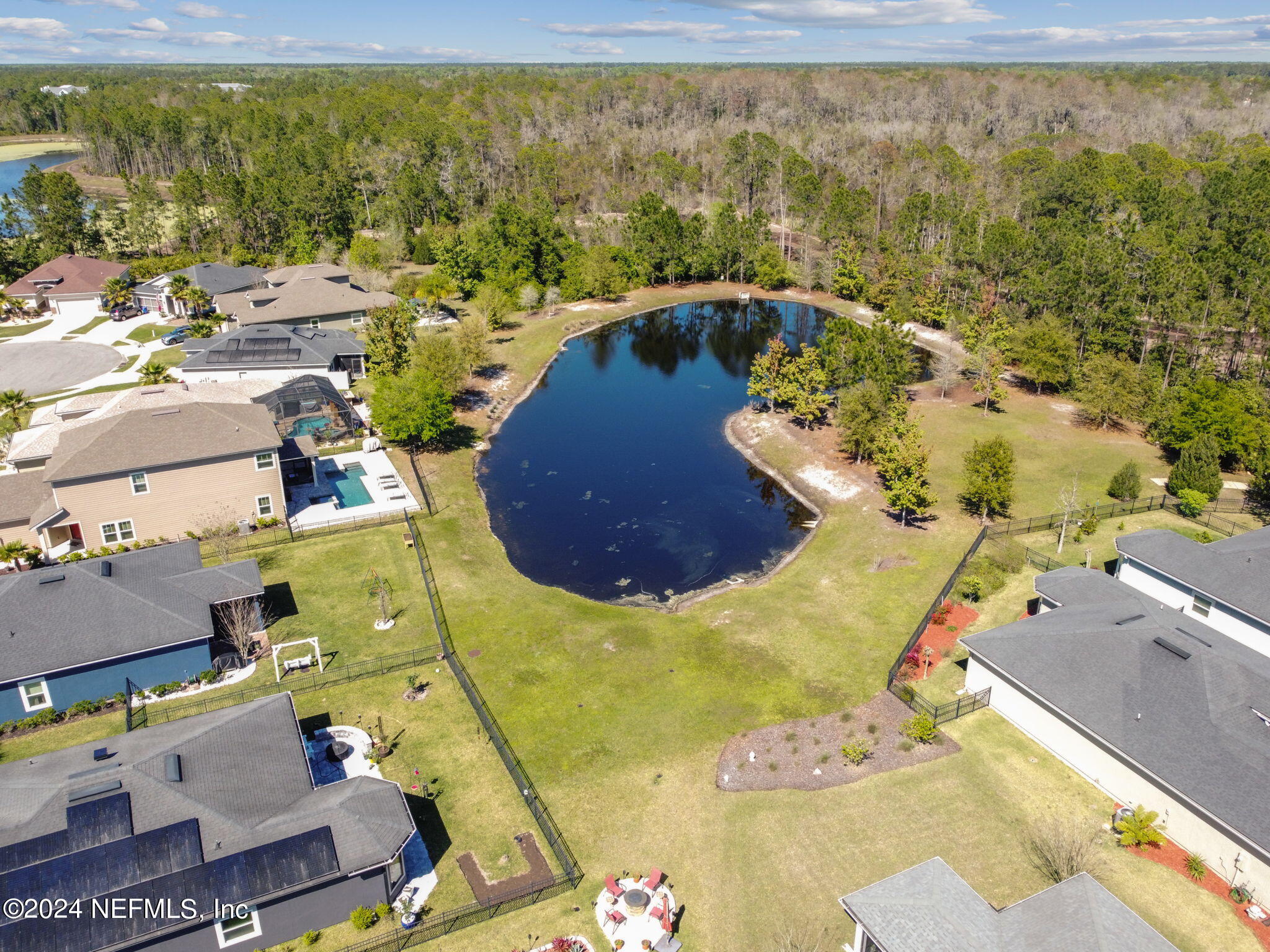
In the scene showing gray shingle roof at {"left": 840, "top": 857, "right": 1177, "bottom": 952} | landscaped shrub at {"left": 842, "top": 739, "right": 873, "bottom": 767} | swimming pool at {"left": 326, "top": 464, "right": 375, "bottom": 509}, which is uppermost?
gray shingle roof at {"left": 840, "top": 857, "right": 1177, "bottom": 952}

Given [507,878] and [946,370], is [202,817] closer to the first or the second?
[507,878]

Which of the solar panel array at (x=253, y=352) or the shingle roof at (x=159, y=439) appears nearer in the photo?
the shingle roof at (x=159, y=439)

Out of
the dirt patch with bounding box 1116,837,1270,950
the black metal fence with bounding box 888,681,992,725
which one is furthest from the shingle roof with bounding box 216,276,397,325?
the dirt patch with bounding box 1116,837,1270,950

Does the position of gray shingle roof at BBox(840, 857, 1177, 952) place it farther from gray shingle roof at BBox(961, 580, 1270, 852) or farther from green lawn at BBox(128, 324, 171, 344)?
green lawn at BBox(128, 324, 171, 344)

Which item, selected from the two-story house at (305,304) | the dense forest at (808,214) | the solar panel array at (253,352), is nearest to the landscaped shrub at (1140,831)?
the dense forest at (808,214)

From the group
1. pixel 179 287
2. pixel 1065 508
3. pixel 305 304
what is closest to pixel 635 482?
pixel 1065 508

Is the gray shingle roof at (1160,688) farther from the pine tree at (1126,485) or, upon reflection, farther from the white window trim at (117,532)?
the white window trim at (117,532)
